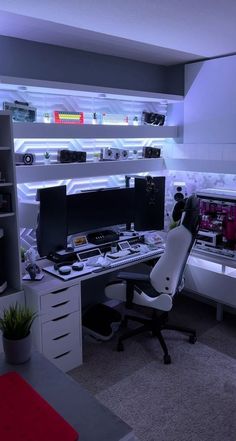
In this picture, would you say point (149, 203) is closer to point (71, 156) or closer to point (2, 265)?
point (71, 156)

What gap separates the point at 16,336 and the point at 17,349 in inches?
1.9

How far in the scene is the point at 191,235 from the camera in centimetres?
277

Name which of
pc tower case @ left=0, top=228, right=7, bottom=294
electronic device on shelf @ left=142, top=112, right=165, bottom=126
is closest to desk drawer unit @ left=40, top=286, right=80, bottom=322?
pc tower case @ left=0, top=228, right=7, bottom=294

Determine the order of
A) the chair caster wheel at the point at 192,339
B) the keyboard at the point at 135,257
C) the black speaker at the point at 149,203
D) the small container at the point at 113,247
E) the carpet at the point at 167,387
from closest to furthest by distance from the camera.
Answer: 1. the carpet at the point at 167,387
2. the keyboard at the point at 135,257
3. the chair caster wheel at the point at 192,339
4. the small container at the point at 113,247
5. the black speaker at the point at 149,203

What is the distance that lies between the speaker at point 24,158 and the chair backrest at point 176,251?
48.7 inches

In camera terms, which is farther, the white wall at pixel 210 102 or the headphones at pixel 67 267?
the white wall at pixel 210 102

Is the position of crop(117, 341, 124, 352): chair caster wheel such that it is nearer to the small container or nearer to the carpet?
the carpet

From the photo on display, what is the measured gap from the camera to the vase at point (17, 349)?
55.6 inches

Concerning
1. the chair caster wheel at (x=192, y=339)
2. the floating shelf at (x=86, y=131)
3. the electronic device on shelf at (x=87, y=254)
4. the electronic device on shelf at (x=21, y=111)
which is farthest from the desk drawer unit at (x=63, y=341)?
the electronic device on shelf at (x=21, y=111)

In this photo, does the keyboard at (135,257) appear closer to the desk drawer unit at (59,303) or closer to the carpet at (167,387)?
the desk drawer unit at (59,303)

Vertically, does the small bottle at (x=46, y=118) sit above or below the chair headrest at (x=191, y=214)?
above

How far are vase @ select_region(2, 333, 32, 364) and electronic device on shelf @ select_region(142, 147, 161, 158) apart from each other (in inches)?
111

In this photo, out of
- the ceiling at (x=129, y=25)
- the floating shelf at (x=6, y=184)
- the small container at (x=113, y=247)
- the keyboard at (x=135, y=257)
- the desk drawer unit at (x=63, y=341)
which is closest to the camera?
the ceiling at (x=129, y=25)

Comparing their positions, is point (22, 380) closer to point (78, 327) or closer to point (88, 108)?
point (78, 327)
